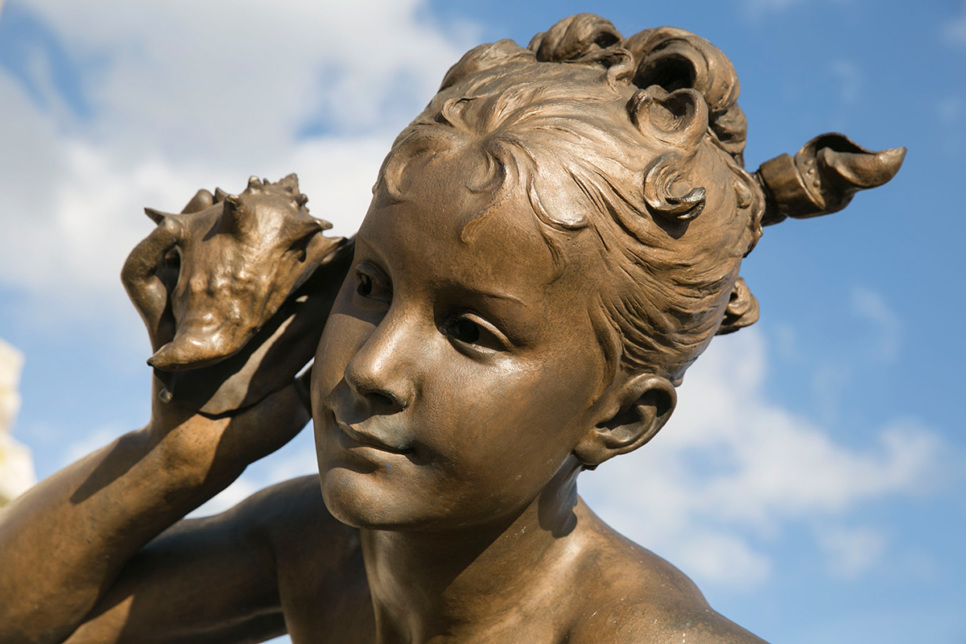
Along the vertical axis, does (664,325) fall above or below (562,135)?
below

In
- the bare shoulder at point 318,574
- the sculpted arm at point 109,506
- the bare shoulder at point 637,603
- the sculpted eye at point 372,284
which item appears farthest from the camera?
the bare shoulder at point 318,574

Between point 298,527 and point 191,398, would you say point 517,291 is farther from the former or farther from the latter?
point 298,527

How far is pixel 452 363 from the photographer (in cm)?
236

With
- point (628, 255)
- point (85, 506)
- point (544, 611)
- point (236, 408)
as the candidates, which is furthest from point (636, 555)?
point (85, 506)

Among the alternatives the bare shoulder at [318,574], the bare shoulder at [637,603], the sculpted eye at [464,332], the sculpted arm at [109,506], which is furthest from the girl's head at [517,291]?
the bare shoulder at [318,574]

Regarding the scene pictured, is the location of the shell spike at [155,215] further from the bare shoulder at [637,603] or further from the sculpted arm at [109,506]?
the bare shoulder at [637,603]

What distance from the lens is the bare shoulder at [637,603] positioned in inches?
103

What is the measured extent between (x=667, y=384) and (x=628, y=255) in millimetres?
381

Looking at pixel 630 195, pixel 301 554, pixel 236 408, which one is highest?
pixel 630 195

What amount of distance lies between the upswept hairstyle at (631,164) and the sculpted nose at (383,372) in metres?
0.29

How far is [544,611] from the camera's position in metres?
2.90

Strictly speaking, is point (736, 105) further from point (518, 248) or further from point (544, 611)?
point (544, 611)

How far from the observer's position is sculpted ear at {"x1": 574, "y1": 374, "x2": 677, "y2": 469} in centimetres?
263

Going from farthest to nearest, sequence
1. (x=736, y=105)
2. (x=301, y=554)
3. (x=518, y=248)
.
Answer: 1. (x=301, y=554)
2. (x=736, y=105)
3. (x=518, y=248)
